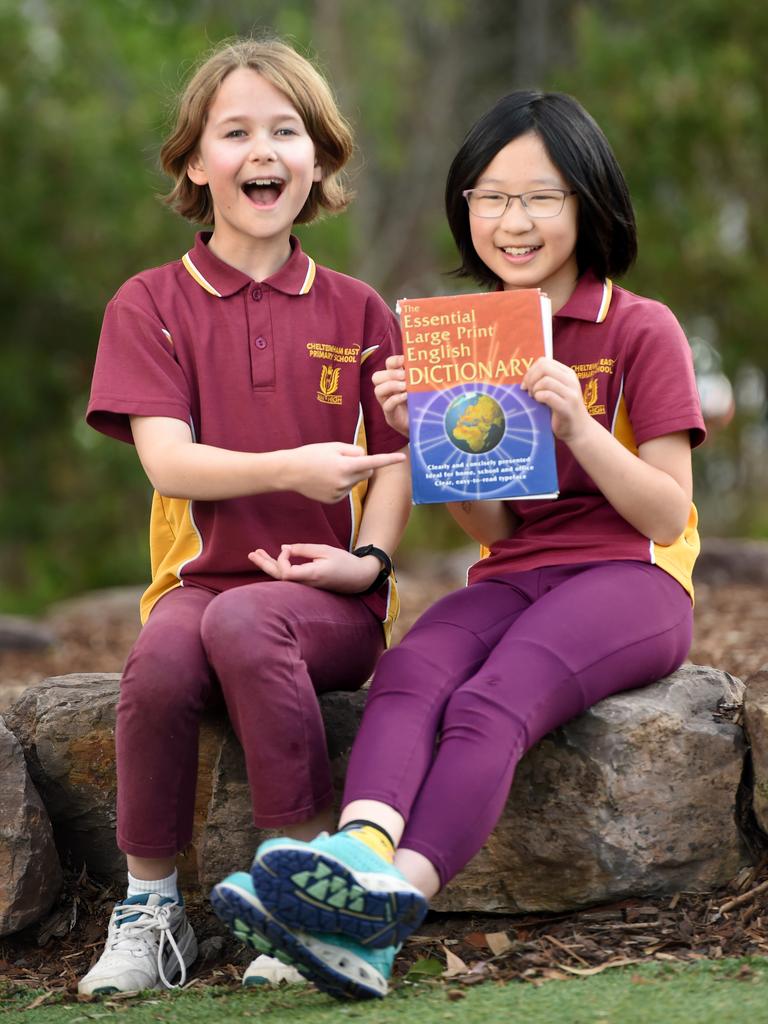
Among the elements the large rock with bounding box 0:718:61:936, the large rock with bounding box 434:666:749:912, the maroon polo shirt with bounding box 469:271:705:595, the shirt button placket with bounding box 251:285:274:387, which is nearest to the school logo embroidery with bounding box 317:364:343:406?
the shirt button placket with bounding box 251:285:274:387

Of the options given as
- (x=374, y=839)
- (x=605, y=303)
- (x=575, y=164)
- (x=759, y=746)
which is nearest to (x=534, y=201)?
(x=575, y=164)

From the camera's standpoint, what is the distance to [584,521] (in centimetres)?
283

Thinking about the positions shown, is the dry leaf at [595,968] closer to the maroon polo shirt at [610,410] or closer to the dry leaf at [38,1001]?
the maroon polo shirt at [610,410]

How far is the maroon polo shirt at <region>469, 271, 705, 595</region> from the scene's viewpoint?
2.72 meters

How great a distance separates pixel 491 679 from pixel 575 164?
1.07 m

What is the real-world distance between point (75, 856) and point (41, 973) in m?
0.34

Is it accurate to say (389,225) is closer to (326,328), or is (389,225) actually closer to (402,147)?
(402,147)

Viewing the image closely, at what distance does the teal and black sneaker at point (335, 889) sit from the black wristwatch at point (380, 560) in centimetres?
76

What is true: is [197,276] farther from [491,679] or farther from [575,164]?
[491,679]

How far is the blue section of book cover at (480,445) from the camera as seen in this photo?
2594mm

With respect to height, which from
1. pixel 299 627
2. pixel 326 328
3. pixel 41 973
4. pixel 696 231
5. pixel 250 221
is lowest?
Result: pixel 41 973

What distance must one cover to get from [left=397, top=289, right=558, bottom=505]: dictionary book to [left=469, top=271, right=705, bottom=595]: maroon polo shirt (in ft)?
0.78

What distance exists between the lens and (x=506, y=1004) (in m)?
2.23

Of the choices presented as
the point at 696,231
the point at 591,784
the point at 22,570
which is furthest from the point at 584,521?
the point at 22,570
